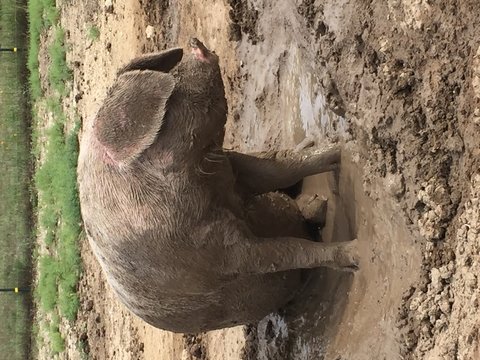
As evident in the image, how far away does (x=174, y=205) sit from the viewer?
2232 mm

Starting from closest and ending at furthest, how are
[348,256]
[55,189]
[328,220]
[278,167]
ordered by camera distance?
[348,256]
[278,167]
[328,220]
[55,189]

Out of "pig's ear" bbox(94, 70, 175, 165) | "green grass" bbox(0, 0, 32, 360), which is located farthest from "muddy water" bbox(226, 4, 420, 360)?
"green grass" bbox(0, 0, 32, 360)

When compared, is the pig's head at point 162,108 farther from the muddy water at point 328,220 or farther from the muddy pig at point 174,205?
the muddy water at point 328,220

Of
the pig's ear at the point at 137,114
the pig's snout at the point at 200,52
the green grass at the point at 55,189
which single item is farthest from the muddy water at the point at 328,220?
the green grass at the point at 55,189

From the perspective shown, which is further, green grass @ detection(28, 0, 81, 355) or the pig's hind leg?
green grass @ detection(28, 0, 81, 355)

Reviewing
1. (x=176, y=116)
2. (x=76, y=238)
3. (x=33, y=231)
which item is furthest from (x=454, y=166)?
(x=33, y=231)

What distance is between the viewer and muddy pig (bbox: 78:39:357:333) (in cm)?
217

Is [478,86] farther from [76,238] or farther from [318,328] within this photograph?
[76,238]

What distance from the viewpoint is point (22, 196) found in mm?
6801

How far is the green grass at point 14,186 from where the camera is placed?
6.73 metres

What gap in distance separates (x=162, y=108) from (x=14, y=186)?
5133 mm

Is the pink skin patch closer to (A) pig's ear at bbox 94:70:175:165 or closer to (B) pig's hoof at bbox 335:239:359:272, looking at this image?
(A) pig's ear at bbox 94:70:175:165

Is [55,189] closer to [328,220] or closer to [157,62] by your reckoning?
[328,220]

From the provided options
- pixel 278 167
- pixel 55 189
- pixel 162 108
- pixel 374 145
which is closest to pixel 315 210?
pixel 278 167
